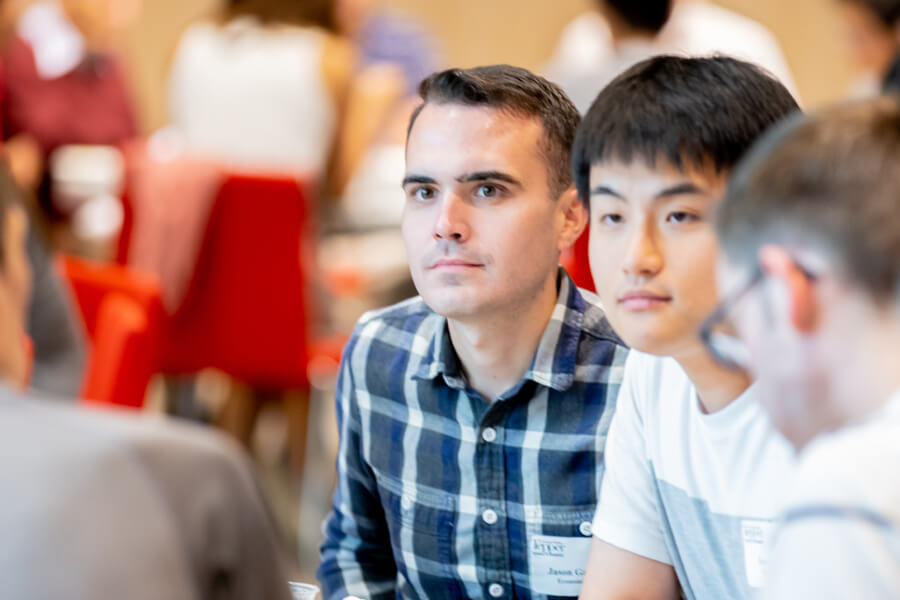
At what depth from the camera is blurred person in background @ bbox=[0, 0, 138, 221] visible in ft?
12.2

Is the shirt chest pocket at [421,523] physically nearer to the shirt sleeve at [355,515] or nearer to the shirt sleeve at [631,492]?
the shirt sleeve at [355,515]

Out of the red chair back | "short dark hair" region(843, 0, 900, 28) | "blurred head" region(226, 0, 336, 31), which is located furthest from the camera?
"short dark hair" region(843, 0, 900, 28)

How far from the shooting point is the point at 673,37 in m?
2.58

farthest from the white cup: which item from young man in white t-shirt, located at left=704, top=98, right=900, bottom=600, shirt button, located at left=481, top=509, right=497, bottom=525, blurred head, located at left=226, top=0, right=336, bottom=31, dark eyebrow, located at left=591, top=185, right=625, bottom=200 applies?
blurred head, located at left=226, top=0, right=336, bottom=31

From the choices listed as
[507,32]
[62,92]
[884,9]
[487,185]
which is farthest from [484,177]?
[507,32]

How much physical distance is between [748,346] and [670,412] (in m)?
0.34

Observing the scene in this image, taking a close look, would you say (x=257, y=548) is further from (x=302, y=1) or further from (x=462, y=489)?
(x=302, y=1)

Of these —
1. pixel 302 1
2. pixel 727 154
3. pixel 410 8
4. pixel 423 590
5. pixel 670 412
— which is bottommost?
pixel 423 590

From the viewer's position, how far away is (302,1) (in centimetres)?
304

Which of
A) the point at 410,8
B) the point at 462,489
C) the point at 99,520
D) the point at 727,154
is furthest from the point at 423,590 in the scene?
the point at 410,8

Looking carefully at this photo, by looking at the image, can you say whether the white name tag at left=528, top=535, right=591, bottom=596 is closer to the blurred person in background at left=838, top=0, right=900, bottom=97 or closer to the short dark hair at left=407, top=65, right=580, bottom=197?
the short dark hair at left=407, top=65, right=580, bottom=197

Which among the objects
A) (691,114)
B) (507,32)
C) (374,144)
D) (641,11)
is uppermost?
(507,32)

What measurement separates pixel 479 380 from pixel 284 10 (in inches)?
82.1

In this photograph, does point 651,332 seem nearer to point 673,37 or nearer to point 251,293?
point 673,37
